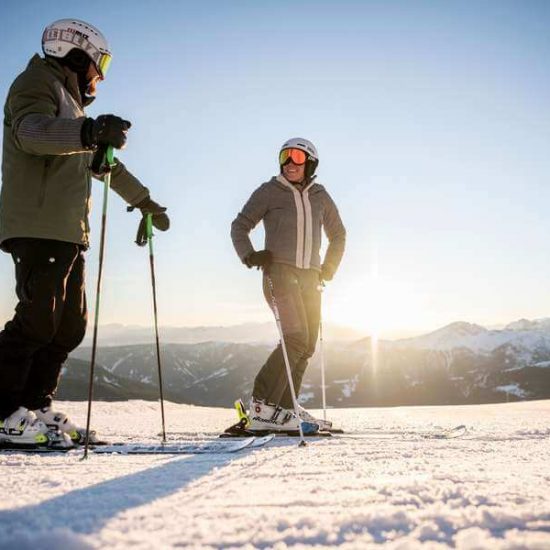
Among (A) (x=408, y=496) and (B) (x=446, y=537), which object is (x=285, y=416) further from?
(B) (x=446, y=537)

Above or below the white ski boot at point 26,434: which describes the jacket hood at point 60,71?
above

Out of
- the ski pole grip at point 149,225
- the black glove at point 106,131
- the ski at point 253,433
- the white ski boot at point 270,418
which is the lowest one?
the ski at point 253,433

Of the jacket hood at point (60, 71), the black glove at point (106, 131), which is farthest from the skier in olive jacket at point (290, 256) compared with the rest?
the black glove at point (106, 131)

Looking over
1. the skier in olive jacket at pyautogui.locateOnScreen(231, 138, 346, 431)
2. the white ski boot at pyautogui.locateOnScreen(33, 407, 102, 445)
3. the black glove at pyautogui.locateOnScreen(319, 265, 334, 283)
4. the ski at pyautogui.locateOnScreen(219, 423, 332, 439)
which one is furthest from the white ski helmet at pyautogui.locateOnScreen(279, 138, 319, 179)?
the white ski boot at pyautogui.locateOnScreen(33, 407, 102, 445)

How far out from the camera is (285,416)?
15.6 feet

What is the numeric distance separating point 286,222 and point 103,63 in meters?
2.21

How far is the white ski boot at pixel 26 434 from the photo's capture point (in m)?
3.38

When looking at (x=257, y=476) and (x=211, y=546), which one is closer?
(x=211, y=546)

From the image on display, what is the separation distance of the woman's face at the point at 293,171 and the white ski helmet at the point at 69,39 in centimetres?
224

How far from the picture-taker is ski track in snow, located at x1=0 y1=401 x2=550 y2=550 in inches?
46.6

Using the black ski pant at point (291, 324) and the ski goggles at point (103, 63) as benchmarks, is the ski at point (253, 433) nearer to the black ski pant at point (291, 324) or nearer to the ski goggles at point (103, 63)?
the black ski pant at point (291, 324)

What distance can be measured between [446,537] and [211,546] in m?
0.54

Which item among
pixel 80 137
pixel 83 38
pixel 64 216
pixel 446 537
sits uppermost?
pixel 83 38

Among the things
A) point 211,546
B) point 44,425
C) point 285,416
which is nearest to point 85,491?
point 211,546
